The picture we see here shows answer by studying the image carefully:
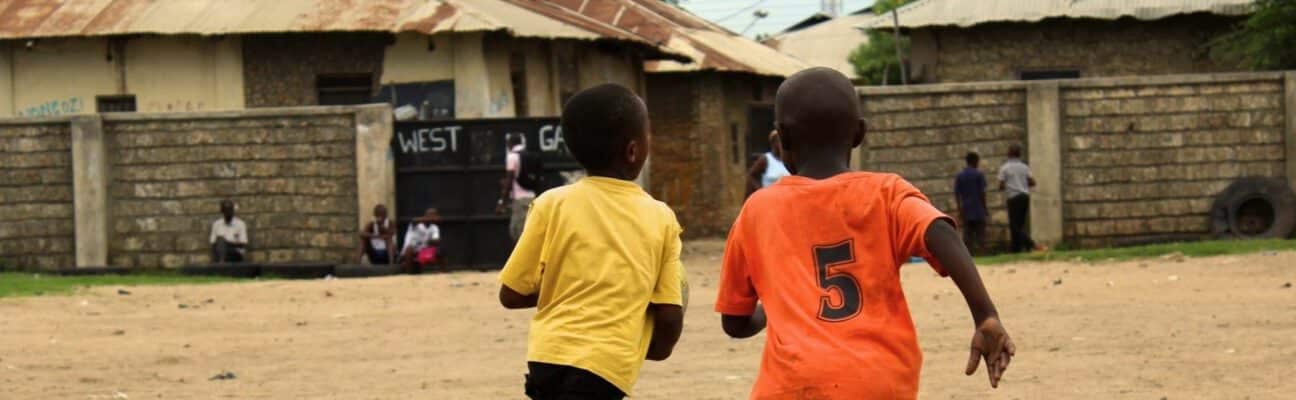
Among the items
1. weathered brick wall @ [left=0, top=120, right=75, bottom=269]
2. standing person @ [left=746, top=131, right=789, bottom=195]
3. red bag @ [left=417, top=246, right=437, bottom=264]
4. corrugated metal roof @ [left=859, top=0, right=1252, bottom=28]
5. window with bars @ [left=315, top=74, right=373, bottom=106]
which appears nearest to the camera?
standing person @ [left=746, top=131, right=789, bottom=195]

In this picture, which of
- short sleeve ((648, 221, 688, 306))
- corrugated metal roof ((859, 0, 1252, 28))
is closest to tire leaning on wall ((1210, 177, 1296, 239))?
corrugated metal roof ((859, 0, 1252, 28))

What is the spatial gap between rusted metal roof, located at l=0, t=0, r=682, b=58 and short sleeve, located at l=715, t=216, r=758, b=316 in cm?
1805

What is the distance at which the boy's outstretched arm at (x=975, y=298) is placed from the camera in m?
4.08

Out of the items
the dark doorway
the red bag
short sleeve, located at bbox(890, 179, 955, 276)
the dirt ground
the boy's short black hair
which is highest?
the dark doorway

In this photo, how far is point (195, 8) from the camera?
953 inches

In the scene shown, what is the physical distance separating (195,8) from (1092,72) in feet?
38.1

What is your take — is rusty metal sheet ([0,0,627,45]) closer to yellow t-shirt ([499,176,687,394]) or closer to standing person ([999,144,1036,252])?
standing person ([999,144,1036,252])

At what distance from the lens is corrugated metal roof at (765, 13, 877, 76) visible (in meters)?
46.3

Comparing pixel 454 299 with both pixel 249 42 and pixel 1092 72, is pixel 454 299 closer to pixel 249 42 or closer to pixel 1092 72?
pixel 249 42

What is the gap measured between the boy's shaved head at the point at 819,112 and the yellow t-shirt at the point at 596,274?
731mm

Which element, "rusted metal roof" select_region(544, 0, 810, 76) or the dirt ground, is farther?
"rusted metal roof" select_region(544, 0, 810, 76)

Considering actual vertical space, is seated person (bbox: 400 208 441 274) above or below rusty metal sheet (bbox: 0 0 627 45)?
below

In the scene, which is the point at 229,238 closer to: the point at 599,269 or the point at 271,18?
the point at 271,18

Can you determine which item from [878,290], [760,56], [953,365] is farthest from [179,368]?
[760,56]
